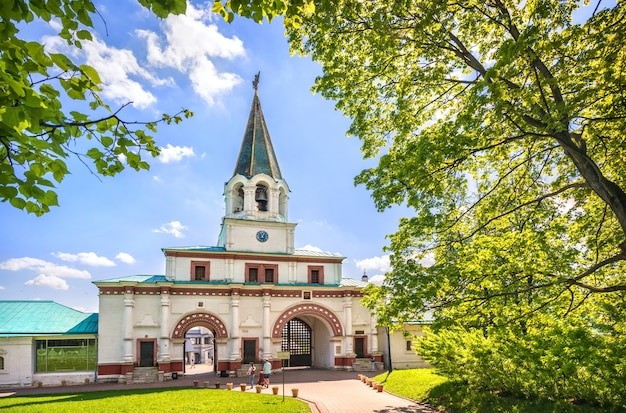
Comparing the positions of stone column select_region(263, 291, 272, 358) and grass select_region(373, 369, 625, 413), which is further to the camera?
stone column select_region(263, 291, 272, 358)

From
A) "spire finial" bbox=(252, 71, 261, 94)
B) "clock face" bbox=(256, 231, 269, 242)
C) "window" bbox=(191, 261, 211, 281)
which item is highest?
"spire finial" bbox=(252, 71, 261, 94)

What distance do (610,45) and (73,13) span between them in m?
7.61

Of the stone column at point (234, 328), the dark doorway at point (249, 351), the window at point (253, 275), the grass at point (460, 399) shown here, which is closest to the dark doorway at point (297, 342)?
the dark doorway at point (249, 351)

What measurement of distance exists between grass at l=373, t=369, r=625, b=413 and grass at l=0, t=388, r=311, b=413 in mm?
4839

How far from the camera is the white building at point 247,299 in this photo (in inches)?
958

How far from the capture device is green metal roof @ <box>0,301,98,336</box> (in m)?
23.6

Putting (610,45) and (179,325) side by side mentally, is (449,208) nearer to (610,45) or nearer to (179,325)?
→ (610,45)

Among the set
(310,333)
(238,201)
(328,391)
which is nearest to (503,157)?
(328,391)

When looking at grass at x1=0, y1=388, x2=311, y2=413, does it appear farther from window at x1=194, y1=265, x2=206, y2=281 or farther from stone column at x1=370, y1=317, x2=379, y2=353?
stone column at x1=370, y1=317, x2=379, y2=353

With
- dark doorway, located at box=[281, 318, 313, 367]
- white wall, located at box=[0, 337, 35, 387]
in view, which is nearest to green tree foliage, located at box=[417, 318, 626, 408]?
dark doorway, located at box=[281, 318, 313, 367]

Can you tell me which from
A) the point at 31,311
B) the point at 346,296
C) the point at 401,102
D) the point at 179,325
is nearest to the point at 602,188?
the point at 401,102

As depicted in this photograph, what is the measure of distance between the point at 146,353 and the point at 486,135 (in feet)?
77.7

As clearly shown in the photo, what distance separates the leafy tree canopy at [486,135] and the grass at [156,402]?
7122 mm

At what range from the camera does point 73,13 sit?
3775mm
